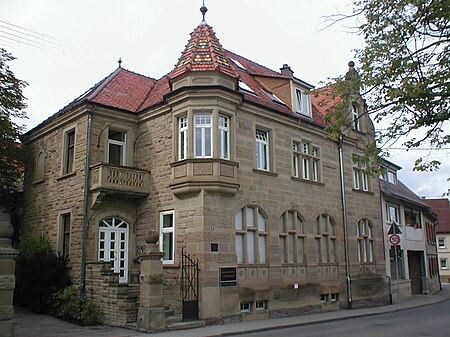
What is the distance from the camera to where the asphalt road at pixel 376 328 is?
45.9ft

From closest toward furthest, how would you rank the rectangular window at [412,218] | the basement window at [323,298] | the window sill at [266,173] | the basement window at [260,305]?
1. the basement window at [260,305]
2. the window sill at [266,173]
3. the basement window at [323,298]
4. the rectangular window at [412,218]

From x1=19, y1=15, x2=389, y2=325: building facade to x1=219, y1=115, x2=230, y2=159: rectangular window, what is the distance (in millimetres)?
61

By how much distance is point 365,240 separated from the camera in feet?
82.6

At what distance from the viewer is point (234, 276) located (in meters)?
17.2

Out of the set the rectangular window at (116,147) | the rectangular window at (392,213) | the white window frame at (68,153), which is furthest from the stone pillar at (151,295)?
the rectangular window at (392,213)

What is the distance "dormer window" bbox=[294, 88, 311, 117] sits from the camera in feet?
74.9

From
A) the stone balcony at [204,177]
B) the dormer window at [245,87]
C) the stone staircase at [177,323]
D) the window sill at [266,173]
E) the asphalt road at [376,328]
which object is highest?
the dormer window at [245,87]

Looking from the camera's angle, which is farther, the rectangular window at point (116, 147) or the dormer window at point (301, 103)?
the dormer window at point (301, 103)

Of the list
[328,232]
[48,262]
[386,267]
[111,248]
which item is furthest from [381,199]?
[48,262]

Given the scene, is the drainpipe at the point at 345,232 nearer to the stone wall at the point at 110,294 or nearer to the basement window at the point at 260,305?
the basement window at the point at 260,305

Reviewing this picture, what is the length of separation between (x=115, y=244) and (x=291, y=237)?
722cm

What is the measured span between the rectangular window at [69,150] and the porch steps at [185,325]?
875cm

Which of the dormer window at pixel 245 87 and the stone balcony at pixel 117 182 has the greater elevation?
the dormer window at pixel 245 87

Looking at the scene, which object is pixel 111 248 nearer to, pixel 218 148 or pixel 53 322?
pixel 53 322
